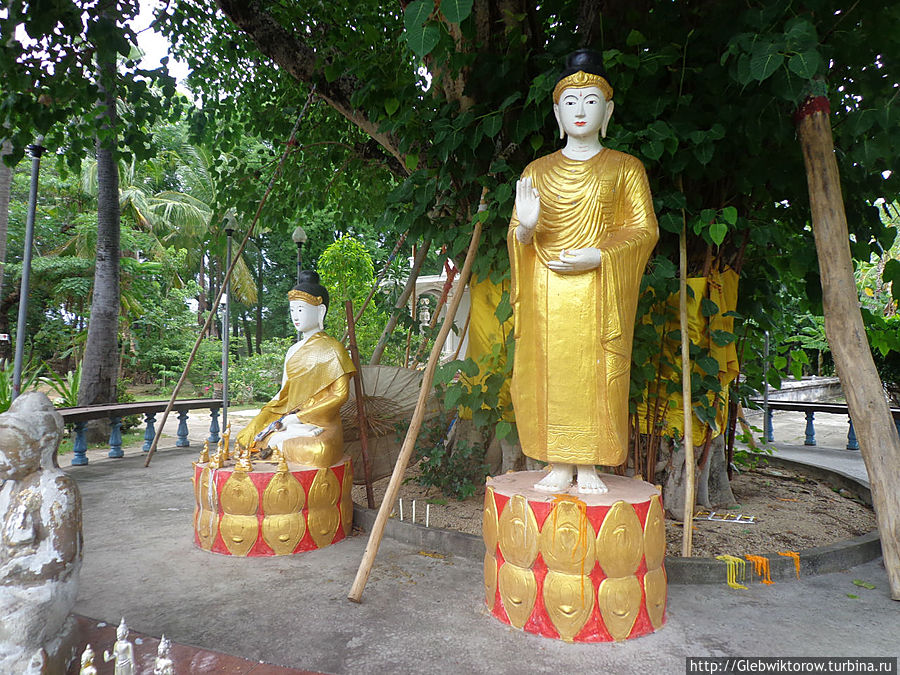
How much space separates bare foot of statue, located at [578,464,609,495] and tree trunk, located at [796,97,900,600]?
1.58m

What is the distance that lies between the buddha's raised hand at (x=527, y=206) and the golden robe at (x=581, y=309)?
0.18 meters

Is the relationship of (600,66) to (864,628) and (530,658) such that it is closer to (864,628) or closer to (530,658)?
(530,658)

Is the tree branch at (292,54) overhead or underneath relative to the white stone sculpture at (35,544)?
overhead

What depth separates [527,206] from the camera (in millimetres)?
2746

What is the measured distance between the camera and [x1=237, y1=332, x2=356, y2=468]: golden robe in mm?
4097

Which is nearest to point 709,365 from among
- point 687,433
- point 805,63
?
point 687,433

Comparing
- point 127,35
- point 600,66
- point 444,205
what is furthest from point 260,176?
point 600,66

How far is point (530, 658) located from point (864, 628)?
5.42ft

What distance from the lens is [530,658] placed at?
7.95 feet

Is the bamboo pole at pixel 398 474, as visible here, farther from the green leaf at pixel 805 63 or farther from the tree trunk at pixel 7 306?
the tree trunk at pixel 7 306

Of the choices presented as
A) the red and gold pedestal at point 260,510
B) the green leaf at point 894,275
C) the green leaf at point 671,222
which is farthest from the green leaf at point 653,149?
the red and gold pedestal at point 260,510

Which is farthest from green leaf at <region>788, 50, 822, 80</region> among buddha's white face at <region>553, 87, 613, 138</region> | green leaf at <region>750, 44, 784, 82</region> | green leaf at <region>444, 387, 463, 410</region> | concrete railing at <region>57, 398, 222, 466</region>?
concrete railing at <region>57, 398, 222, 466</region>

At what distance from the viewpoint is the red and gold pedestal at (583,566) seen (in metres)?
2.60

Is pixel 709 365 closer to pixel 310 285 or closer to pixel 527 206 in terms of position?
Result: pixel 527 206
